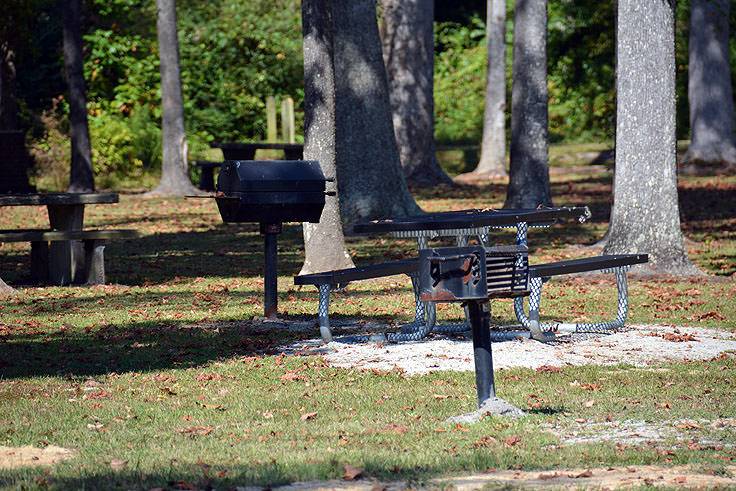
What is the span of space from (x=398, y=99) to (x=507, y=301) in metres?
14.4

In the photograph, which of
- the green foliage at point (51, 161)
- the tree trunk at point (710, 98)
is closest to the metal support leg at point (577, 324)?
the tree trunk at point (710, 98)

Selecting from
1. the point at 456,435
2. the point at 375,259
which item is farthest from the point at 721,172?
the point at 456,435

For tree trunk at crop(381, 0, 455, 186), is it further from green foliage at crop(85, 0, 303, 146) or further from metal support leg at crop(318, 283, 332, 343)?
metal support leg at crop(318, 283, 332, 343)

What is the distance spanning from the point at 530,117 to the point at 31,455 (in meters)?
13.7

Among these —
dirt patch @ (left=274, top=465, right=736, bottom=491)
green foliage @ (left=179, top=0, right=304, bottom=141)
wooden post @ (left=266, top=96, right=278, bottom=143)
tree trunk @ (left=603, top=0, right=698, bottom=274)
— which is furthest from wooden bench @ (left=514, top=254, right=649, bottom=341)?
green foliage @ (left=179, top=0, right=304, bottom=141)

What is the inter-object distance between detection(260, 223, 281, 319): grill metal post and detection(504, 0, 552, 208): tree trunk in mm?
8983

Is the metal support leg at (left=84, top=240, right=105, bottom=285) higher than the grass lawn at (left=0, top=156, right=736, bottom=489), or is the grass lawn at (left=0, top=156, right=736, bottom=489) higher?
the metal support leg at (left=84, top=240, right=105, bottom=285)

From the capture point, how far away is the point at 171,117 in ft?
76.3

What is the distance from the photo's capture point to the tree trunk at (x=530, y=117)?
17.8 meters

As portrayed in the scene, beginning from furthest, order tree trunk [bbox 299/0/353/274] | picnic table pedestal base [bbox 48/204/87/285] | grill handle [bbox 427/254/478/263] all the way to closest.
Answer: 1. picnic table pedestal base [bbox 48/204/87/285]
2. tree trunk [bbox 299/0/353/274]
3. grill handle [bbox 427/254/478/263]

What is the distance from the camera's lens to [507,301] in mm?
10836

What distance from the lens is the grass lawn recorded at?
5.02 m

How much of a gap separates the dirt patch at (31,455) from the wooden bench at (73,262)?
21.1ft

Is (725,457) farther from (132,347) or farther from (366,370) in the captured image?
(132,347)
